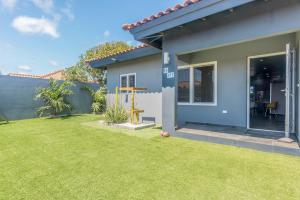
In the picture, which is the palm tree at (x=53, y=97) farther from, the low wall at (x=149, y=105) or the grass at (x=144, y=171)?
the grass at (x=144, y=171)

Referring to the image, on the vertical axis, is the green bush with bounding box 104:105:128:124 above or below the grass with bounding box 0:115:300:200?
above

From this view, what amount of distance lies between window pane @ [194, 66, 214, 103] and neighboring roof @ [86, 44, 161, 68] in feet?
6.61

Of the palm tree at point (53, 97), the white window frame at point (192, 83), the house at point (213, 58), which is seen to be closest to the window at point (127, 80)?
the house at point (213, 58)

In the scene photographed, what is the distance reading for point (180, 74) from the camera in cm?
854

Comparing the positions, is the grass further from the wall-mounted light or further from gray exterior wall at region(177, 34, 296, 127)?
the wall-mounted light

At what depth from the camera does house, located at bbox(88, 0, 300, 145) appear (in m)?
4.35

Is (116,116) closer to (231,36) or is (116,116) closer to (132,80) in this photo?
(132,80)

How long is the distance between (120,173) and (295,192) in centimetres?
271

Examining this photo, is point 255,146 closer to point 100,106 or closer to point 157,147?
point 157,147

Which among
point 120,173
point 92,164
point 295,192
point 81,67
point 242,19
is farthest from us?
point 81,67

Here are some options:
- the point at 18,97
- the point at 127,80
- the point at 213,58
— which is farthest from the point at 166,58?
the point at 18,97

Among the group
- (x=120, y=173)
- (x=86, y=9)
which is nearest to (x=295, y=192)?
(x=120, y=173)

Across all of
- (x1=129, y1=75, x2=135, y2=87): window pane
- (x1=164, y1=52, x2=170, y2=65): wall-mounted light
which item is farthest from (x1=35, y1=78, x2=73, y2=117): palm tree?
(x1=164, y1=52, x2=170, y2=65): wall-mounted light

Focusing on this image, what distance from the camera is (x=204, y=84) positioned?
7.72m
